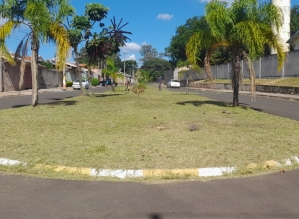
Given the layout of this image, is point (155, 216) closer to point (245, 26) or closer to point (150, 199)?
point (150, 199)

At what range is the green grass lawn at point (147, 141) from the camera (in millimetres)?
6312

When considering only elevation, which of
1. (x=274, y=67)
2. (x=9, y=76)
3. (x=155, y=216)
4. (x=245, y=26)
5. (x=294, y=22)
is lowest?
(x=155, y=216)

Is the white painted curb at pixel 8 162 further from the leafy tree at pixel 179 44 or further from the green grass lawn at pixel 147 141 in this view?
the leafy tree at pixel 179 44

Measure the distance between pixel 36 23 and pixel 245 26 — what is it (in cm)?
774

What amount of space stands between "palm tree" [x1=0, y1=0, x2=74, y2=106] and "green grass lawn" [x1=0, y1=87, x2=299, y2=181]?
396cm

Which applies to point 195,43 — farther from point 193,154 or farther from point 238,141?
point 193,154

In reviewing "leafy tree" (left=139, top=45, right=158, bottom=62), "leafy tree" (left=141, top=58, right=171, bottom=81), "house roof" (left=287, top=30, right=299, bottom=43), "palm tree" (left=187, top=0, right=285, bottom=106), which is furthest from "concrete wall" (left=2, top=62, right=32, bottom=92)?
"leafy tree" (left=139, top=45, right=158, bottom=62)

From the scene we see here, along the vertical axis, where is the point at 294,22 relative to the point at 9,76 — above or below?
above

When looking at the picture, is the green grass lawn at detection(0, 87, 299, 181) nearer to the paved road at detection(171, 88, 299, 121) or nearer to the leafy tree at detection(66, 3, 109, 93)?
the paved road at detection(171, 88, 299, 121)

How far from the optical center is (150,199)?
466cm

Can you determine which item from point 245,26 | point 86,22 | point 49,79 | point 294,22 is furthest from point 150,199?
point 294,22

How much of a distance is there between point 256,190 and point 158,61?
404 ft

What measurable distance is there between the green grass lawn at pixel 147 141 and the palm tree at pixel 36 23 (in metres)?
3.96

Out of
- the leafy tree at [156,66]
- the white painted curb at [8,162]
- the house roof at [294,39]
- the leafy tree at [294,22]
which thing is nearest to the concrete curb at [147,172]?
the white painted curb at [8,162]
